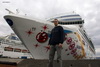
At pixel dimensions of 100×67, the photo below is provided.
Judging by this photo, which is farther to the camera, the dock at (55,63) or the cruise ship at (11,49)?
the cruise ship at (11,49)

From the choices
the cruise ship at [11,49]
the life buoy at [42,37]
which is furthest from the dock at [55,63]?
the cruise ship at [11,49]

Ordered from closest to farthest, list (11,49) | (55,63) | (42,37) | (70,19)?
(55,63) < (42,37) < (70,19) < (11,49)

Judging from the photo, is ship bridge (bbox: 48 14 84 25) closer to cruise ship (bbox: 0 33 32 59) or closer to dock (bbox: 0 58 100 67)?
dock (bbox: 0 58 100 67)

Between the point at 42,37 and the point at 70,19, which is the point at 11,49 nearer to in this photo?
the point at 70,19

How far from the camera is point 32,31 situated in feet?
38.5

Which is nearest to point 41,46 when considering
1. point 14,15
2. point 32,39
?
point 32,39

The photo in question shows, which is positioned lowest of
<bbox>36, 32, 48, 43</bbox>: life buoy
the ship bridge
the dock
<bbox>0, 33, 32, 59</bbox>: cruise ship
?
<bbox>0, 33, 32, 59</bbox>: cruise ship

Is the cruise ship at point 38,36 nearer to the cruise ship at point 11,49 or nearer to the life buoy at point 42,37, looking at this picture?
the life buoy at point 42,37

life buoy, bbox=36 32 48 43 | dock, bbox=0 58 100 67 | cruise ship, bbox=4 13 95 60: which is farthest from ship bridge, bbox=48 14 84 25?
dock, bbox=0 58 100 67

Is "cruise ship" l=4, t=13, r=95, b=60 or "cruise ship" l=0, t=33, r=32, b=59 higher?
"cruise ship" l=4, t=13, r=95, b=60

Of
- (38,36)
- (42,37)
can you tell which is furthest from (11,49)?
(42,37)

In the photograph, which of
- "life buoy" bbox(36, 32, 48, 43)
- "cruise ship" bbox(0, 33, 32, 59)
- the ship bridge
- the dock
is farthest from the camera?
"cruise ship" bbox(0, 33, 32, 59)

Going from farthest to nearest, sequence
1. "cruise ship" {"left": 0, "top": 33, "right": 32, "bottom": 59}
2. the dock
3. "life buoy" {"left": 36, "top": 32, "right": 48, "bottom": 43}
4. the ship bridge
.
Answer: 1. "cruise ship" {"left": 0, "top": 33, "right": 32, "bottom": 59}
2. the ship bridge
3. "life buoy" {"left": 36, "top": 32, "right": 48, "bottom": 43}
4. the dock

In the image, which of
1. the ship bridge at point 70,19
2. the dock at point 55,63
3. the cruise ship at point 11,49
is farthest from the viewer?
the cruise ship at point 11,49
